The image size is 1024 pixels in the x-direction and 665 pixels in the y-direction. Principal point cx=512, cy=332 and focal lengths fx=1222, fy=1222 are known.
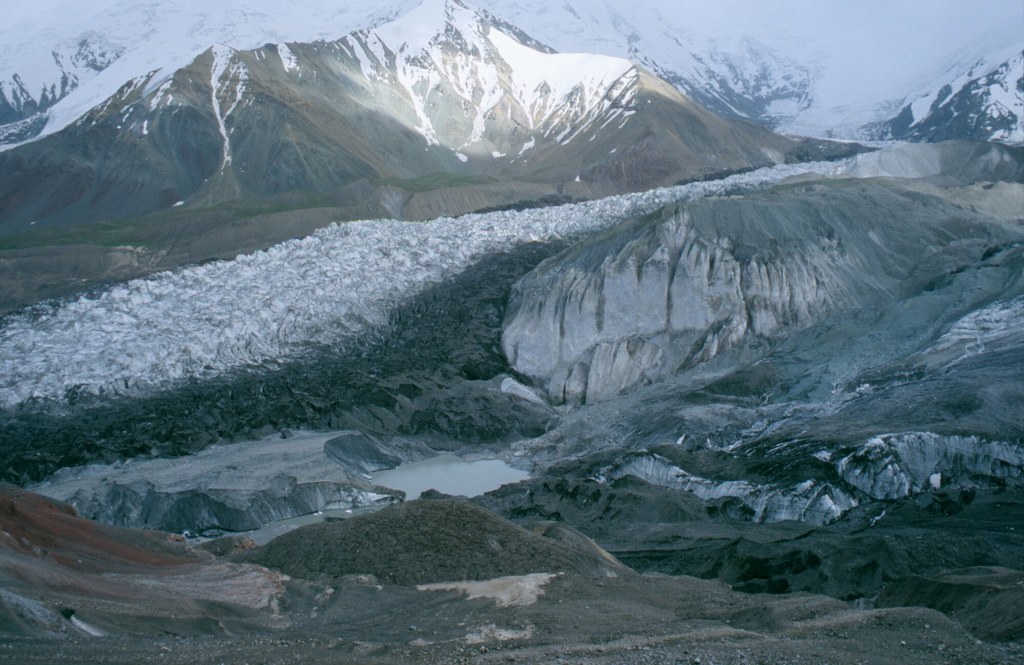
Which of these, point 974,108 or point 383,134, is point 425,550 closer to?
point 383,134

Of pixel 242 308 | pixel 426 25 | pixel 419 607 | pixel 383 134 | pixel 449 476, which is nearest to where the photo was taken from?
pixel 419 607

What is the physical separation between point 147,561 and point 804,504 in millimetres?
15989

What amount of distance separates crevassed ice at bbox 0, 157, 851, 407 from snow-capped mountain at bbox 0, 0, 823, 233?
2680cm

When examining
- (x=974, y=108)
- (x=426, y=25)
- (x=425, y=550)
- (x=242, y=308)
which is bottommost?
(x=425, y=550)

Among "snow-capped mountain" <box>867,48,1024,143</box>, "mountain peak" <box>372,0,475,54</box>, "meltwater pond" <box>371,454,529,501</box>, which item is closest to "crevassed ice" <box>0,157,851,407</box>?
"meltwater pond" <box>371,454,529,501</box>

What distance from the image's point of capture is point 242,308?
1984 inches

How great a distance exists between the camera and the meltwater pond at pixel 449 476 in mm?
38188

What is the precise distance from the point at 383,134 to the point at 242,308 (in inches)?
2912

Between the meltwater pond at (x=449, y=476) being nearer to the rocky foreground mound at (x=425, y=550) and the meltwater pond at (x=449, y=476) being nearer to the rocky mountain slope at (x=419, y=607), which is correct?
the rocky mountain slope at (x=419, y=607)

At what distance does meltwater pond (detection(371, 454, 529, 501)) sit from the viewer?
3819cm

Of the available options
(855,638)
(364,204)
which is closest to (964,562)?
(855,638)

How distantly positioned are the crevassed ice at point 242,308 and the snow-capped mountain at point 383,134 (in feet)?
87.9

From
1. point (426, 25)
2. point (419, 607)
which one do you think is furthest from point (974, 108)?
point (419, 607)

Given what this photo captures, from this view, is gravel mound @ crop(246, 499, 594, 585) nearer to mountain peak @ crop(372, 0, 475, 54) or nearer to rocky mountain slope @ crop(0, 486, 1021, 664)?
rocky mountain slope @ crop(0, 486, 1021, 664)
